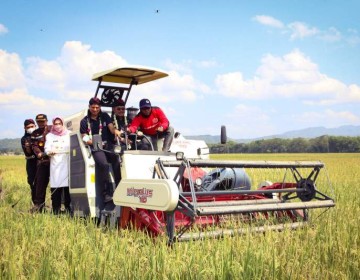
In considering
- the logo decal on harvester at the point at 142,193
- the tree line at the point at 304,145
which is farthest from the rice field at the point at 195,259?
the tree line at the point at 304,145

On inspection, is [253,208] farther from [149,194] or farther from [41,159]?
[41,159]

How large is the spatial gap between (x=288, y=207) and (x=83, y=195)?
3375 millimetres

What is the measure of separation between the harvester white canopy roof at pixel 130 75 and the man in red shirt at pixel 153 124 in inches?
28.0

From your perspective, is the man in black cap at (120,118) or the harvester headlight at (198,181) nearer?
the man in black cap at (120,118)

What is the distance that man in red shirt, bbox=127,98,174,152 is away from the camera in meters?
7.64

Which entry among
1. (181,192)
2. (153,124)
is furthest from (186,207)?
(153,124)

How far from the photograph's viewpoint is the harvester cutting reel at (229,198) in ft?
16.2

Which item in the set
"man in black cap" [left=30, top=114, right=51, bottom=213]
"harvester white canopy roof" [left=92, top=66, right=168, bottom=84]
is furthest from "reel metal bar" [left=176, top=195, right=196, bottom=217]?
"man in black cap" [left=30, top=114, right=51, bottom=213]

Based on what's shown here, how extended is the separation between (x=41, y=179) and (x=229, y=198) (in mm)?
4038

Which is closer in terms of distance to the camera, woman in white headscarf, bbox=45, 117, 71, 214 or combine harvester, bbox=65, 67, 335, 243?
combine harvester, bbox=65, 67, 335, 243

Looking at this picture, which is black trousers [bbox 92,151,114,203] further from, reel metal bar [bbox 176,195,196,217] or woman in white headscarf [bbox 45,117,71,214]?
reel metal bar [bbox 176,195,196,217]

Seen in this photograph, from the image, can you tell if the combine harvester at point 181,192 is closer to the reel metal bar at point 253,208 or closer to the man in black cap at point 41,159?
the reel metal bar at point 253,208

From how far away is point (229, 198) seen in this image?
23.8 feet

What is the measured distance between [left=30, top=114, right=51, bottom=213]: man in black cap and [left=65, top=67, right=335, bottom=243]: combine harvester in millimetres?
546
